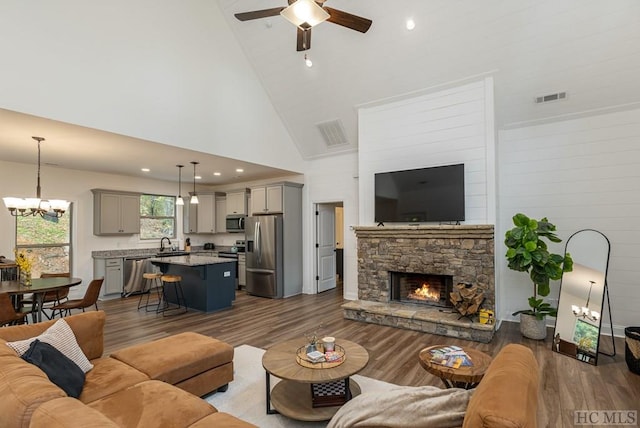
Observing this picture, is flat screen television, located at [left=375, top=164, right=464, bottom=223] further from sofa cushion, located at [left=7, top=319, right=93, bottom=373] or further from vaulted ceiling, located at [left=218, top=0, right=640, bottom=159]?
sofa cushion, located at [left=7, top=319, right=93, bottom=373]

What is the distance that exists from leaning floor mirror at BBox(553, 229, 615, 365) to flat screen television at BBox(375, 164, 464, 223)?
1572 millimetres

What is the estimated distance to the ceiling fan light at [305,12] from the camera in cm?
252

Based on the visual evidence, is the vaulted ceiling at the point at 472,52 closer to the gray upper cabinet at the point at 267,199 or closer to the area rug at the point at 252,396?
the gray upper cabinet at the point at 267,199

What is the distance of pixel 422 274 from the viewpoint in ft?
17.3

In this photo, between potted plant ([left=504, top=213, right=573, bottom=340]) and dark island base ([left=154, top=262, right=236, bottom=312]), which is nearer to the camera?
potted plant ([left=504, top=213, right=573, bottom=340])

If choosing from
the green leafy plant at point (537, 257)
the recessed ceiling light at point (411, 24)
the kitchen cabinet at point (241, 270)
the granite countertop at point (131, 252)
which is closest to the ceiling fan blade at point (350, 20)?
the recessed ceiling light at point (411, 24)

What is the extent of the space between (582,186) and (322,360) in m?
4.68

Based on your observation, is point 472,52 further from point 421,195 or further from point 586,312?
point 586,312

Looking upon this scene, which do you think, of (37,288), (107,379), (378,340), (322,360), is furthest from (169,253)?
(322,360)

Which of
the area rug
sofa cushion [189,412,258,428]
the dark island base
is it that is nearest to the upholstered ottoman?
the area rug

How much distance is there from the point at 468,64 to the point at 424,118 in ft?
3.16

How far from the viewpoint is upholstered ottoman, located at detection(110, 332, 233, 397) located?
99.8 inches

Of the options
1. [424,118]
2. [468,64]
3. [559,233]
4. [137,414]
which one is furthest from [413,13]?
[137,414]

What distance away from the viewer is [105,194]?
7211 mm
